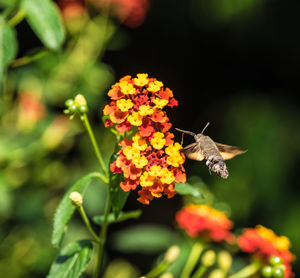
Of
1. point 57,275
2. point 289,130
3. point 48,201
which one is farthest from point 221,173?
point 289,130

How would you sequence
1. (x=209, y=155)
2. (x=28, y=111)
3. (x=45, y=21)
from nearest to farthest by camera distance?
(x=209, y=155) < (x=45, y=21) < (x=28, y=111)

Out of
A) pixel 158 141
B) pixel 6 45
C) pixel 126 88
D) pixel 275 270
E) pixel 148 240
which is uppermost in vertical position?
pixel 6 45

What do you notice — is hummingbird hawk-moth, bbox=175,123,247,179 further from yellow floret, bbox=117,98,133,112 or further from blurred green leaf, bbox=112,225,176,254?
blurred green leaf, bbox=112,225,176,254

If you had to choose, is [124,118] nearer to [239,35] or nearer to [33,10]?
[33,10]

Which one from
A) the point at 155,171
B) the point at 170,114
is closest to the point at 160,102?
the point at 155,171

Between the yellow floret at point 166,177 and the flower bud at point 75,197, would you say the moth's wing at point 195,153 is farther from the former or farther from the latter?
the flower bud at point 75,197

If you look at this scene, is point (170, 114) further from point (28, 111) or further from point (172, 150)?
point (172, 150)
